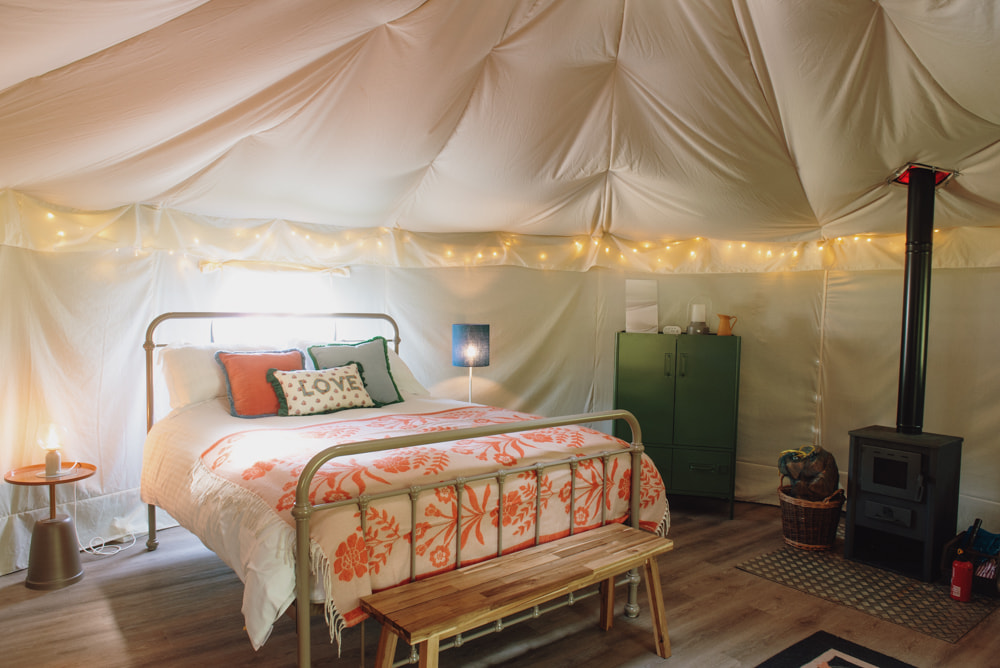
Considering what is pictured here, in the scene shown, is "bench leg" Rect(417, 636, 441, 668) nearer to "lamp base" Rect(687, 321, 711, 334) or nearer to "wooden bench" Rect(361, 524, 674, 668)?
"wooden bench" Rect(361, 524, 674, 668)

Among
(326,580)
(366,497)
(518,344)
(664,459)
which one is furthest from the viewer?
(518,344)

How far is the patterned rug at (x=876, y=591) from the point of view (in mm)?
2721

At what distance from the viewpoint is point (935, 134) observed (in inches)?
105

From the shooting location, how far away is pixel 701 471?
4281 millimetres

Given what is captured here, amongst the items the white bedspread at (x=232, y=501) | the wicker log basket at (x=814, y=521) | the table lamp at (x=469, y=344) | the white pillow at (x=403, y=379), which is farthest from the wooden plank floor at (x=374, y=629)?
the table lamp at (x=469, y=344)

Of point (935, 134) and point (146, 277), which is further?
point (146, 277)

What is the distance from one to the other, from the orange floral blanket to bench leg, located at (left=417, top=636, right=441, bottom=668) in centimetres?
28

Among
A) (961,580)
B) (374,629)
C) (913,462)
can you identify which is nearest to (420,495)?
(374,629)

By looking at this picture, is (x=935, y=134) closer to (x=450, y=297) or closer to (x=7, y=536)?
(x=450, y=297)

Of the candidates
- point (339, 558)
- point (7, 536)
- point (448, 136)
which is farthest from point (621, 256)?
point (7, 536)

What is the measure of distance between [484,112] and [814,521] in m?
2.94

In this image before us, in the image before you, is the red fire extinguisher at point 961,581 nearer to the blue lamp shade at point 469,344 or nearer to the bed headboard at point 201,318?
the blue lamp shade at point 469,344

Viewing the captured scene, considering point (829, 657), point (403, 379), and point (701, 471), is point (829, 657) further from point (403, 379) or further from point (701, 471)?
point (403, 379)

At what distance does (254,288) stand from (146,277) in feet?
2.11
